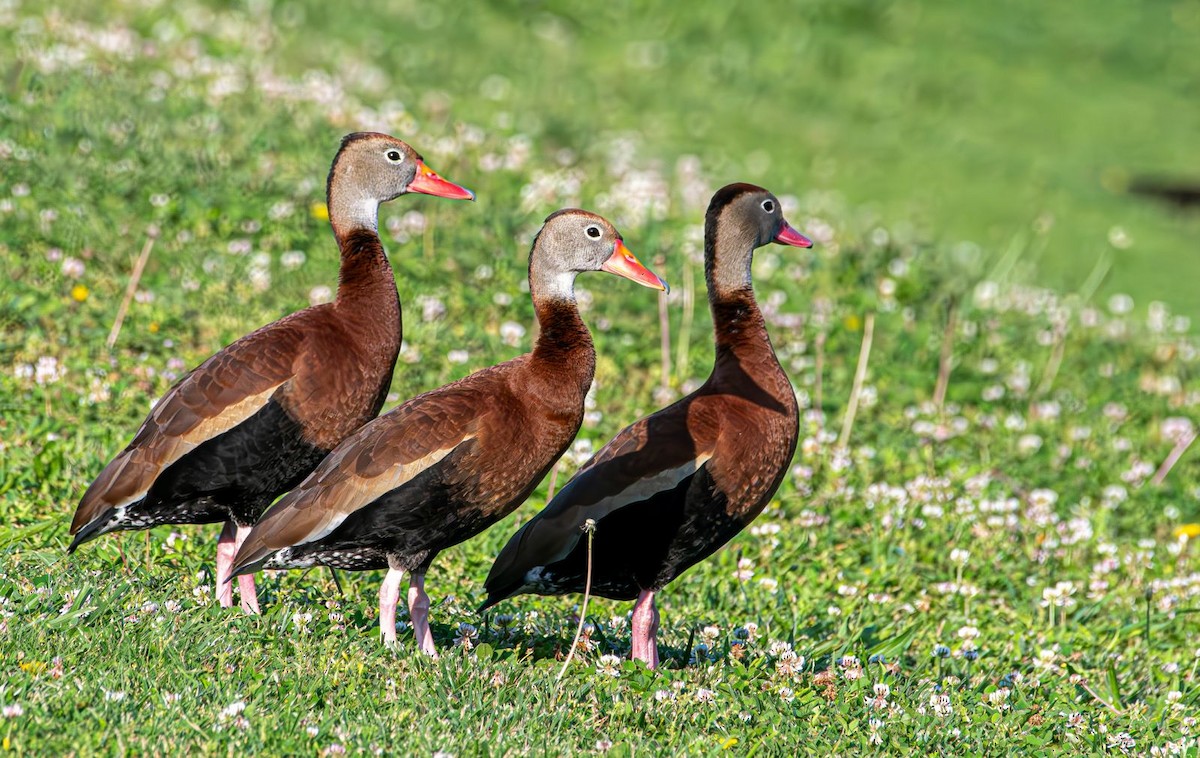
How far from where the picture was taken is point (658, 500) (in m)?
4.74

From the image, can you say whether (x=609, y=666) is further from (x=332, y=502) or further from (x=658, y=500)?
(x=332, y=502)

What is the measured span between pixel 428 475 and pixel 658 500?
728 mm

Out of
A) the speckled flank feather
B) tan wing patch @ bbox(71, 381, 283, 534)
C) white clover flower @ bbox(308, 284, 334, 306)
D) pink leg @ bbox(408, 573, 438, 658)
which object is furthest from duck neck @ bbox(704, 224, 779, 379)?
white clover flower @ bbox(308, 284, 334, 306)

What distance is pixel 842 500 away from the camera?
6.91 metres

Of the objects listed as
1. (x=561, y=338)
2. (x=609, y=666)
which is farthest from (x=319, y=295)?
(x=609, y=666)

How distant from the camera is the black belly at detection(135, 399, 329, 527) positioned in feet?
15.7

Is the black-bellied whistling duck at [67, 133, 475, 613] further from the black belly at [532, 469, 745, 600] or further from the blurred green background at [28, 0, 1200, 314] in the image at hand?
the blurred green background at [28, 0, 1200, 314]

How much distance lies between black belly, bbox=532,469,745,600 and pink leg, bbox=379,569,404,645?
1.50ft

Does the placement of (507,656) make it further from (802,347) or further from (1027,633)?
(802,347)

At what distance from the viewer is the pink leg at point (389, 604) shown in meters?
4.56

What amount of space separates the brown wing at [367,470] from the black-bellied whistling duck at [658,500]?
446mm

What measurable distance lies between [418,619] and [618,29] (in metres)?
11.0

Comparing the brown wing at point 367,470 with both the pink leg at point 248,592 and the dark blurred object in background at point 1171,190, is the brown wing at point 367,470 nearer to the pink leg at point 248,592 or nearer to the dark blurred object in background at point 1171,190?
the pink leg at point 248,592

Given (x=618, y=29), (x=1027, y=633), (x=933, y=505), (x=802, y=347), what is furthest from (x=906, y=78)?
(x=1027, y=633)
